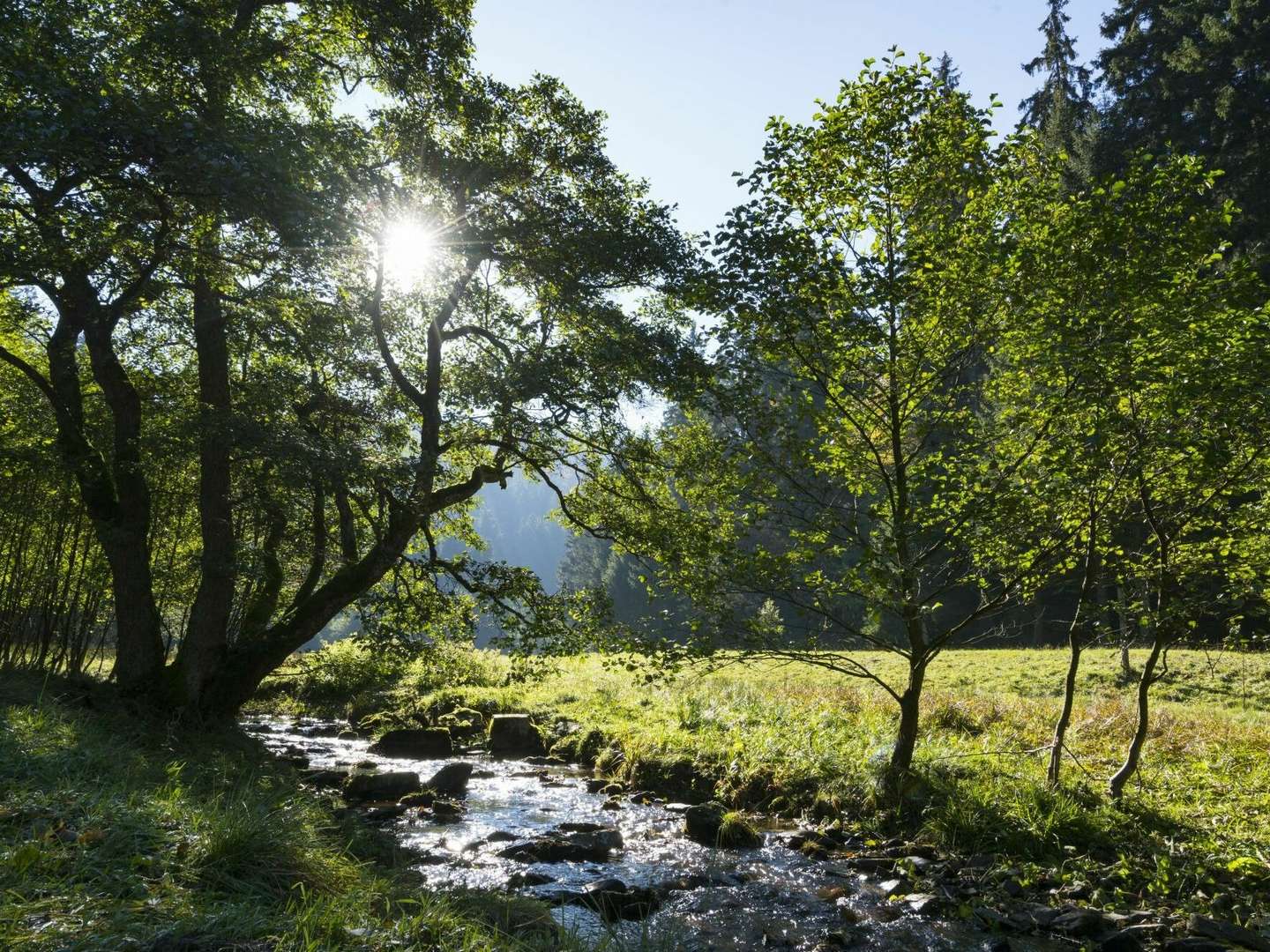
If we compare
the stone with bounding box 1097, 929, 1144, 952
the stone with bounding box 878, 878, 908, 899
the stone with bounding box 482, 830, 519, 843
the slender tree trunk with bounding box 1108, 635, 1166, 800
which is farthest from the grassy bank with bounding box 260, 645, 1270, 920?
the stone with bounding box 482, 830, 519, 843

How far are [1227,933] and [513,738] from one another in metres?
12.6

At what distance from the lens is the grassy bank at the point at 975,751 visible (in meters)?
7.83

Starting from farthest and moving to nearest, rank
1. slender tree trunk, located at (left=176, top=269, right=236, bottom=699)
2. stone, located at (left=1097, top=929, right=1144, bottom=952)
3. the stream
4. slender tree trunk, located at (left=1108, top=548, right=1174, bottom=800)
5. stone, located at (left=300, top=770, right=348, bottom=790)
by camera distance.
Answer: stone, located at (left=300, top=770, right=348, bottom=790), slender tree trunk, located at (left=176, top=269, right=236, bottom=699), slender tree trunk, located at (left=1108, top=548, right=1174, bottom=800), the stream, stone, located at (left=1097, top=929, right=1144, bottom=952)

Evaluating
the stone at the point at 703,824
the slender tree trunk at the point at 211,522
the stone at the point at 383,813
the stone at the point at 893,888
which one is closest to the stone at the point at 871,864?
the stone at the point at 893,888

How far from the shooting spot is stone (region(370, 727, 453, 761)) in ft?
50.2

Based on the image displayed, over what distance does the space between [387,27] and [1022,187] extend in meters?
8.76

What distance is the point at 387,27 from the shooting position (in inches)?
404

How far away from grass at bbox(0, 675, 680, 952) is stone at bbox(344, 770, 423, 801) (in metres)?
3.82

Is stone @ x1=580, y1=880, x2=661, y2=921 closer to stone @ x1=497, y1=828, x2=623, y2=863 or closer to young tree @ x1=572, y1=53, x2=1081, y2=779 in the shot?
stone @ x1=497, y1=828, x2=623, y2=863

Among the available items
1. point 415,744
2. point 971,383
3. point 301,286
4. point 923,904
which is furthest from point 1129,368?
point 415,744

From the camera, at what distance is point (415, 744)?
1548cm

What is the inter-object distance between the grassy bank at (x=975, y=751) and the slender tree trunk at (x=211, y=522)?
2797 millimetres

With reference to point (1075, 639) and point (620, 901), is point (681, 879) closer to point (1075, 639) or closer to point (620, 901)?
point (620, 901)

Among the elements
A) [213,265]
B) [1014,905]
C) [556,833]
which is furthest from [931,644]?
[213,265]
